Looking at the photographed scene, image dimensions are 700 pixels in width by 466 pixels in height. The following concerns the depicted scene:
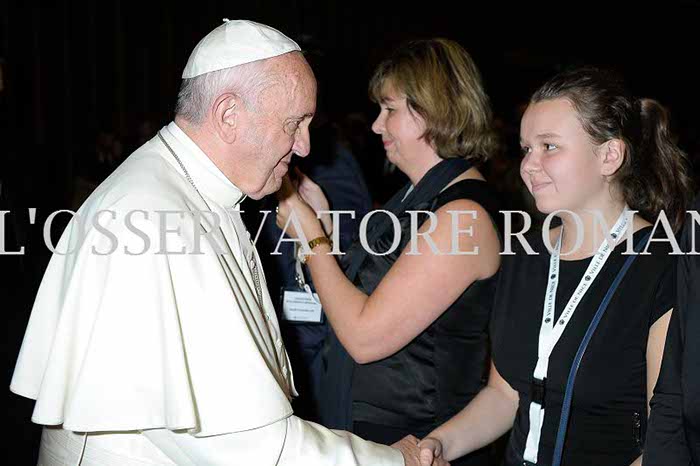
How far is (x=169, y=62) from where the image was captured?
29.7 ft

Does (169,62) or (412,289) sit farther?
(169,62)

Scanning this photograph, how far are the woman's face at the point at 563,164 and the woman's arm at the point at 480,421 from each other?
1.77 ft

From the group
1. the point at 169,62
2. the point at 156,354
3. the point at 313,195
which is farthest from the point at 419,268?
the point at 169,62

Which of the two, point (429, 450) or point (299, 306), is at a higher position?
point (299, 306)

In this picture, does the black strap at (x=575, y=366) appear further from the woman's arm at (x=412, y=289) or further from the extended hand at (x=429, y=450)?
the woman's arm at (x=412, y=289)

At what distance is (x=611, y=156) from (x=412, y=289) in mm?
657

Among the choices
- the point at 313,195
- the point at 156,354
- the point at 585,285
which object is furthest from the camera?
the point at 313,195

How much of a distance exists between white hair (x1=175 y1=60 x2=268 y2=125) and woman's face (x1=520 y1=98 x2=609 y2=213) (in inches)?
30.2

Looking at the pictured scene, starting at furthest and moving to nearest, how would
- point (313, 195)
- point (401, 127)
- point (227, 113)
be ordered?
point (313, 195) → point (401, 127) → point (227, 113)

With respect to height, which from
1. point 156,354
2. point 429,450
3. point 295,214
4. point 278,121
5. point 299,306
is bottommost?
point 429,450

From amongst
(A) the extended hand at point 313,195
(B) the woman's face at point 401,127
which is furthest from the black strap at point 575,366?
(A) the extended hand at point 313,195

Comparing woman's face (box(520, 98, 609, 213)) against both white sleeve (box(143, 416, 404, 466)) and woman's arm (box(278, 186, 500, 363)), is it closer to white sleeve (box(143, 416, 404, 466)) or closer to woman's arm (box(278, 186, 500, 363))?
woman's arm (box(278, 186, 500, 363))

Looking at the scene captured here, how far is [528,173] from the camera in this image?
6.94 feet

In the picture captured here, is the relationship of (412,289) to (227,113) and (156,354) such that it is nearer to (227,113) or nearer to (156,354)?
(227,113)
